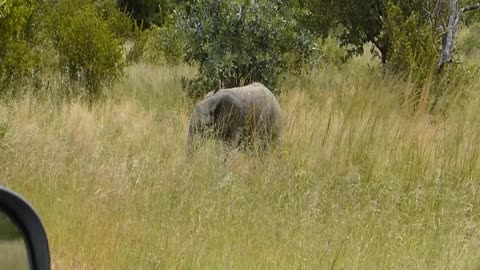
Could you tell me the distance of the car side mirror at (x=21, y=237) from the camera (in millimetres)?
2191

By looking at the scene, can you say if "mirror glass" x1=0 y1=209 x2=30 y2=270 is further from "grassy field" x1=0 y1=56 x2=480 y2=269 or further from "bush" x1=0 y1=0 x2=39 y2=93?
"bush" x1=0 y1=0 x2=39 y2=93

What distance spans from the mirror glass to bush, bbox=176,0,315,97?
22.6 feet

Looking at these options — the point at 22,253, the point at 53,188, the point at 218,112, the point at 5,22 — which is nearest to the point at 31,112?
the point at 5,22

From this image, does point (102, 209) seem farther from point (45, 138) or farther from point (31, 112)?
point (31, 112)

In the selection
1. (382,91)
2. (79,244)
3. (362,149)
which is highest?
(382,91)

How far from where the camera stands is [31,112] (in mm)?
7609

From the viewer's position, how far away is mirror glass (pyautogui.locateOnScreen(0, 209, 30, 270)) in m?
2.19

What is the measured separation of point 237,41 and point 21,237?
7.34m

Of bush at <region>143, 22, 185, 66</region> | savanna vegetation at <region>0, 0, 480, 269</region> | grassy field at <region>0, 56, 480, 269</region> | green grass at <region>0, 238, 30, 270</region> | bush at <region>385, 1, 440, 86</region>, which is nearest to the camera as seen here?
green grass at <region>0, 238, 30, 270</region>

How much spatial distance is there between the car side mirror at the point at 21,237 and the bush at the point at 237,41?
22.6 ft

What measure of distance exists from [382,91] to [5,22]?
174 inches

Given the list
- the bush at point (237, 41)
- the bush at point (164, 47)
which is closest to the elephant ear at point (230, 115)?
the bush at point (237, 41)

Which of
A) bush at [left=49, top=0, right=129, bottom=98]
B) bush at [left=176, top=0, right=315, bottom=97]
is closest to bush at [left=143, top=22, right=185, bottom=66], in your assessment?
bush at [left=176, top=0, right=315, bottom=97]

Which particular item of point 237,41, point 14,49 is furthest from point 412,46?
point 14,49
